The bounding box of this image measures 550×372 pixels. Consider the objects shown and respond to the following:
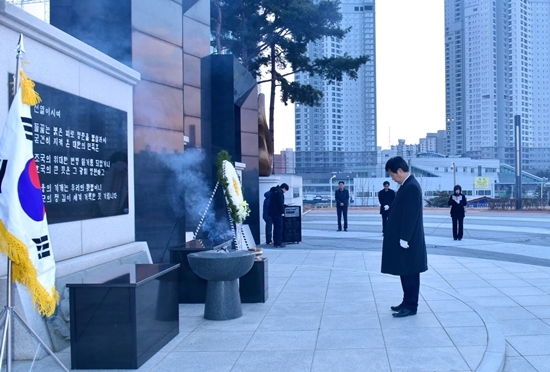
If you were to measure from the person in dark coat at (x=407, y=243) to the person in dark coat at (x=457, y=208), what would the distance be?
25.1 ft

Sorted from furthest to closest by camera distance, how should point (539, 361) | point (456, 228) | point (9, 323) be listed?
1. point (456, 228)
2. point (539, 361)
3. point (9, 323)

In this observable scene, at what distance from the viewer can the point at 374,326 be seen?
561cm

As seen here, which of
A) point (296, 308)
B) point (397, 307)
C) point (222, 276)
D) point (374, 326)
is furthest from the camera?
point (296, 308)

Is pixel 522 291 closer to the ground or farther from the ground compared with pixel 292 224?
closer to the ground

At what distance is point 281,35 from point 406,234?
67.8ft

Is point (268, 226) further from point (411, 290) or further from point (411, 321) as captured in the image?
point (411, 321)

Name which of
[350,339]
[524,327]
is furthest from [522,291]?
[350,339]

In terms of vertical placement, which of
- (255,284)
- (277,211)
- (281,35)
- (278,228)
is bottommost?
(255,284)

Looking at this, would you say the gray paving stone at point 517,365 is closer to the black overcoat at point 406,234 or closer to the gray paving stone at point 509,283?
the black overcoat at point 406,234

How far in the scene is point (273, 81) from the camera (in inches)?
1057

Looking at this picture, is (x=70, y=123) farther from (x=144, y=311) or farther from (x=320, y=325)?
(x=320, y=325)

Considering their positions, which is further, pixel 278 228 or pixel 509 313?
pixel 278 228

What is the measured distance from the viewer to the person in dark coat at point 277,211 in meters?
13.5

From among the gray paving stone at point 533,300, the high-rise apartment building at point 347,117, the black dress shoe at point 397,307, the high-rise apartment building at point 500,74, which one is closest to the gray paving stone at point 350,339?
the black dress shoe at point 397,307
